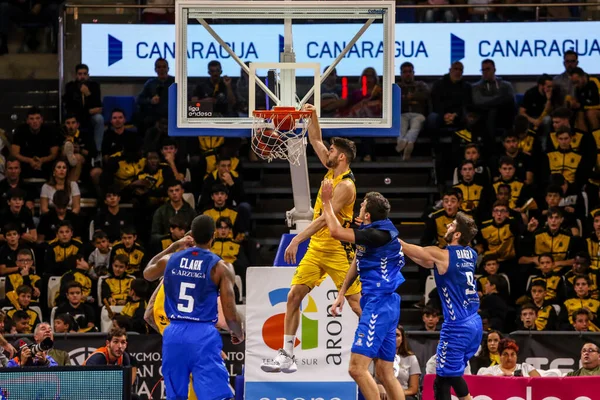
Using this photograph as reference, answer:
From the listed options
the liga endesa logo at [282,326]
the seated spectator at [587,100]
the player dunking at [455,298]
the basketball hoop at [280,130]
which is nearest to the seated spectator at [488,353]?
the liga endesa logo at [282,326]

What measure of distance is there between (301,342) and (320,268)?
937mm

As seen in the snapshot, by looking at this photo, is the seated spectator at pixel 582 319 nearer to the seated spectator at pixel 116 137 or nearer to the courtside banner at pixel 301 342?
the courtside banner at pixel 301 342

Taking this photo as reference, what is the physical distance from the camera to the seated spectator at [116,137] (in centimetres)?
2039

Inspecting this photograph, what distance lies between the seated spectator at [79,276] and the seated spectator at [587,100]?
27.2 feet

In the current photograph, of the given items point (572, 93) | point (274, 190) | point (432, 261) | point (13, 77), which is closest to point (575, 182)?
point (572, 93)

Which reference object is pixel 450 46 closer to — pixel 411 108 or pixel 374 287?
pixel 411 108

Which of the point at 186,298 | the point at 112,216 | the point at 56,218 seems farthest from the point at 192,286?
the point at 56,218

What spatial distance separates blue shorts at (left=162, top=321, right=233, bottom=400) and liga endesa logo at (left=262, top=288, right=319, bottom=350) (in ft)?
7.76

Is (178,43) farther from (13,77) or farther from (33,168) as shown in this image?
(13,77)

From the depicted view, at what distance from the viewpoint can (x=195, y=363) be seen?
35.0 ft

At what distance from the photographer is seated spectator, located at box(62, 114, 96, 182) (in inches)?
781

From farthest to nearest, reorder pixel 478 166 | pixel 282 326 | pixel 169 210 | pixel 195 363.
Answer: pixel 478 166, pixel 169 210, pixel 282 326, pixel 195 363

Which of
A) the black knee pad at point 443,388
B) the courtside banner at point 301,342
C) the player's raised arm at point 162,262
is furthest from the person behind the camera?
the courtside banner at point 301,342

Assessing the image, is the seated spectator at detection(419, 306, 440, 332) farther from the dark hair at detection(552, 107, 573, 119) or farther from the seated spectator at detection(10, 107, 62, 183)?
the seated spectator at detection(10, 107, 62, 183)
